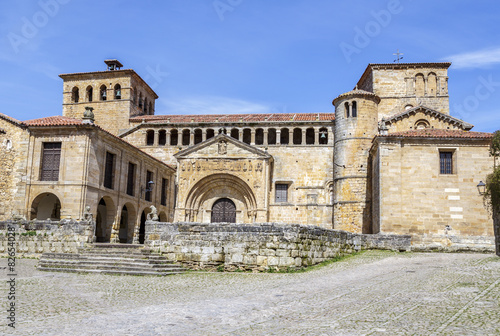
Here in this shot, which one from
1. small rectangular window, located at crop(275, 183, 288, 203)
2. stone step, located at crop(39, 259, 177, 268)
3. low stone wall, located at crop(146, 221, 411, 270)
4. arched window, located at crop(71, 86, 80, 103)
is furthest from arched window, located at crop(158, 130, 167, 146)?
stone step, located at crop(39, 259, 177, 268)

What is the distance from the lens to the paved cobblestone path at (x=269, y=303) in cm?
675

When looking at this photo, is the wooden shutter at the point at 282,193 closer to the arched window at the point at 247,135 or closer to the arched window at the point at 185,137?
the arched window at the point at 247,135

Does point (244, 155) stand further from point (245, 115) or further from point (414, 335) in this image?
point (414, 335)

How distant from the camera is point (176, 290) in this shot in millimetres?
10727

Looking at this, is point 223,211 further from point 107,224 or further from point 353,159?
point 353,159

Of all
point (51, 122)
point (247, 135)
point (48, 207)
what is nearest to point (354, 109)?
point (247, 135)

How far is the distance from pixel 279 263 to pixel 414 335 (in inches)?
314

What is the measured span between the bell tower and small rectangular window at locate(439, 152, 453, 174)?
23392 millimetres

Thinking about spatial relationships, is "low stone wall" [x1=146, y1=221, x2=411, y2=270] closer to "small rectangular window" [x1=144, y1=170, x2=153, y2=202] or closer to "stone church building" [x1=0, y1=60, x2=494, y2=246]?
"stone church building" [x1=0, y1=60, x2=494, y2=246]

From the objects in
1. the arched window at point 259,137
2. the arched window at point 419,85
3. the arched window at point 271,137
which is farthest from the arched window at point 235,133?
the arched window at point 419,85

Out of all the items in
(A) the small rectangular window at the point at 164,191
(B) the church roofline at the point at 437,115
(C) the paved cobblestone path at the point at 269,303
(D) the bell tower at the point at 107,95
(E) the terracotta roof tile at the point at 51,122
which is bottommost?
(C) the paved cobblestone path at the point at 269,303

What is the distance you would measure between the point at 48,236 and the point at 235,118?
1953 centimetres

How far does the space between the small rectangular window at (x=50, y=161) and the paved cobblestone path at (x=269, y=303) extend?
397 inches

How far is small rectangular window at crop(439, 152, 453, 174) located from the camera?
78.2 ft
